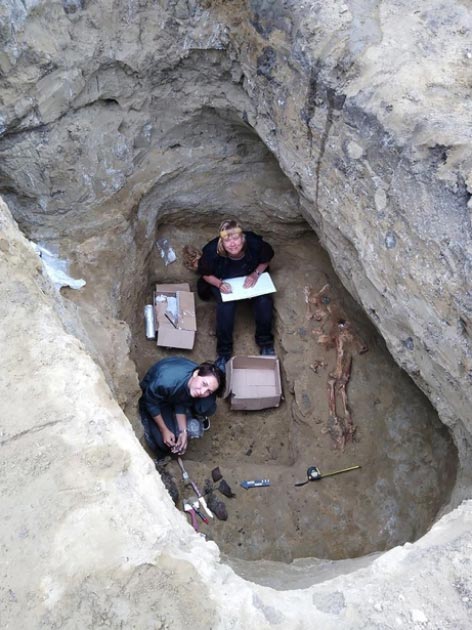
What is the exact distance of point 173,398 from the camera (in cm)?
381

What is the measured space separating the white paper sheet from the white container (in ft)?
1.98

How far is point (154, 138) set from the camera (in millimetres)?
4055

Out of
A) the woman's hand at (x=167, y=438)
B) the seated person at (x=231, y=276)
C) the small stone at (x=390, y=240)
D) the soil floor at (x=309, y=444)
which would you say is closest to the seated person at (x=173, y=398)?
the woman's hand at (x=167, y=438)

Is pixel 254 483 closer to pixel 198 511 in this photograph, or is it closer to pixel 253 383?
pixel 198 511

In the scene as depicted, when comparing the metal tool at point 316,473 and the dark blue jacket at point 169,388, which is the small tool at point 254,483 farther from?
the dark blue jacket at point 169,388

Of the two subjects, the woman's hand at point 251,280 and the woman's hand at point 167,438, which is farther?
the woman's hand at point 251,280

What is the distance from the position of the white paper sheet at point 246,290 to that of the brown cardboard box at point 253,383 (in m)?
0.48

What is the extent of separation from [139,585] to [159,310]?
110 inches

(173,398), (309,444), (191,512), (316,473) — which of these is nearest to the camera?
(191,512)

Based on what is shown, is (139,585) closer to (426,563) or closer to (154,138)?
(426,563)

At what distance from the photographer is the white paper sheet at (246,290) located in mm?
4367

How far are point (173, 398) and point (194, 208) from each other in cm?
159

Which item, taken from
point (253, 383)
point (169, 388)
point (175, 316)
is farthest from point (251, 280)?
point (169, 388)

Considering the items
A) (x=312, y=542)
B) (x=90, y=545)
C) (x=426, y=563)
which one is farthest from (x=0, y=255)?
(x=312, y=542)
